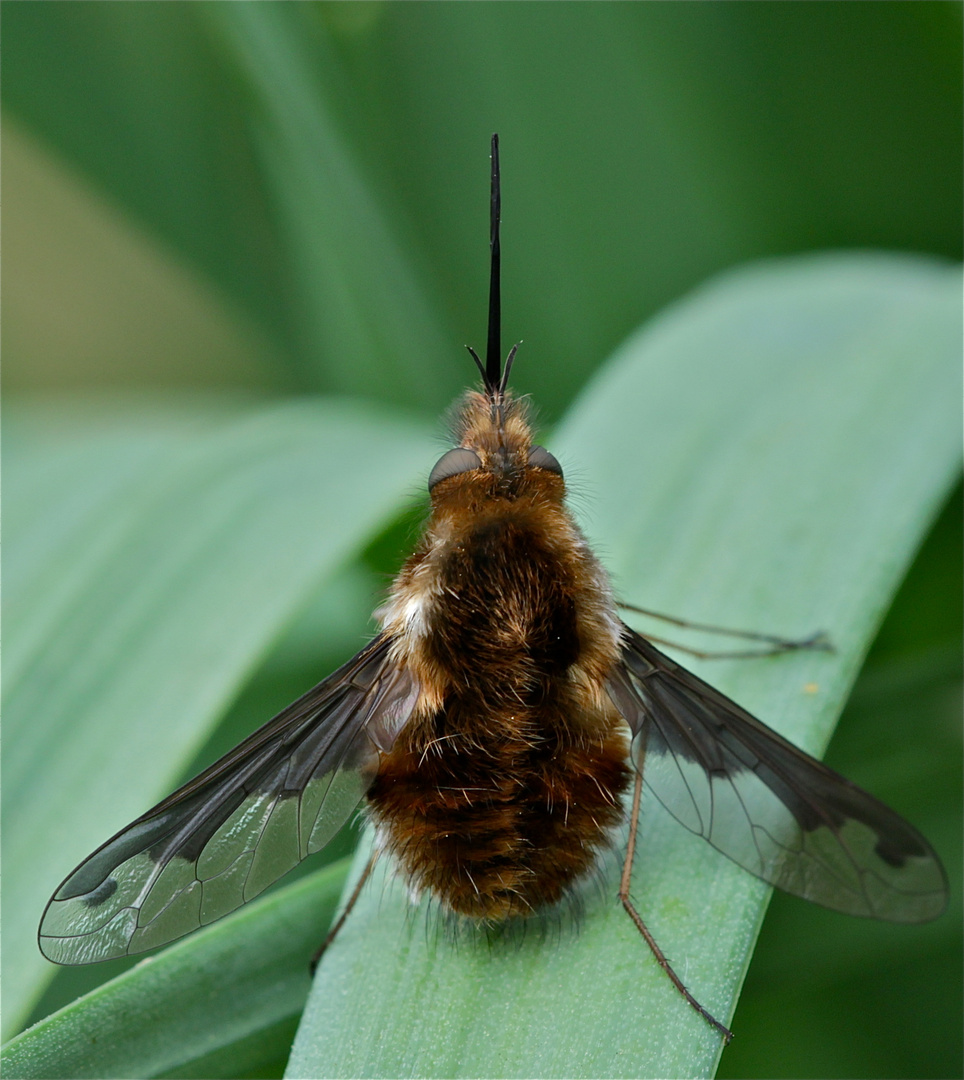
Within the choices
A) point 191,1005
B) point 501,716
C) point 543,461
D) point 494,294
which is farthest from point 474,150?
point 191,1005

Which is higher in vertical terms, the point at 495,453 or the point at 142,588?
the point at 495,453

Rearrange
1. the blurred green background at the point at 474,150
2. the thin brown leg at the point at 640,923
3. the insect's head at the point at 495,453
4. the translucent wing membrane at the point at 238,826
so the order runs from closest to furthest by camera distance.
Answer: the thin brown leg at the point at 640,923, the translucent wing membrane at the point at 238,826, the insect's head at the point at 495,453, the blurred green background at the point at 474,150

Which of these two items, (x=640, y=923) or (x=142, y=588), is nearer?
(x=640, y=923)

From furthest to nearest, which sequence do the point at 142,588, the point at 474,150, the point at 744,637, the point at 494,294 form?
the point at 474,150 → the point at 142,588 → the point at 744,637 → the point at 494,294

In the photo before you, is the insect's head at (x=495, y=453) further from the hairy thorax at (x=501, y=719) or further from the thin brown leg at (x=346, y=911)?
the thin brown leg at (x=346, y=911)

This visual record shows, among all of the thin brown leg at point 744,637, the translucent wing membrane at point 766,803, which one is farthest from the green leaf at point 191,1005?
the thin brown leg at point 744,637

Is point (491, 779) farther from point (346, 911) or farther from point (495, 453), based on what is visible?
point (495, 453)

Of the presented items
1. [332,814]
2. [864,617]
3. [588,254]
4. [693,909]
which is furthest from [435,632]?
[588,254]
